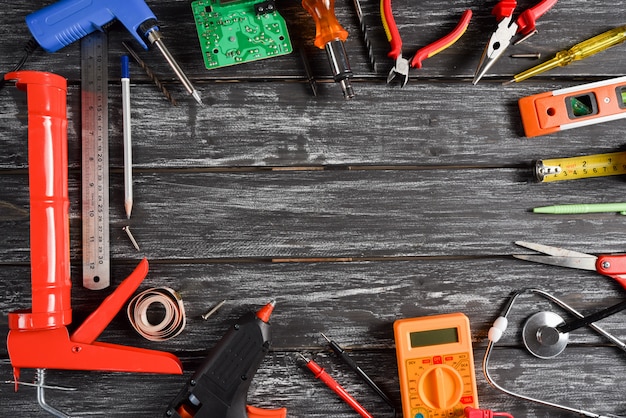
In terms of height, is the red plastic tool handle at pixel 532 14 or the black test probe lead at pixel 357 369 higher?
the red plastic tool handle at pixel 532 14

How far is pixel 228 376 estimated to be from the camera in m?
1.17

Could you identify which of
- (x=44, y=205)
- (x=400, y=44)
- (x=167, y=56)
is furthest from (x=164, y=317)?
(x=400, y=44)

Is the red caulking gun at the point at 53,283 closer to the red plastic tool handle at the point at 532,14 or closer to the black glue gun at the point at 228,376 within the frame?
the black glue gun at the point at 228,376

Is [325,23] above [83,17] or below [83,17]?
below

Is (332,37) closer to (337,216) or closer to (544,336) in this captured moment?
(337,216)

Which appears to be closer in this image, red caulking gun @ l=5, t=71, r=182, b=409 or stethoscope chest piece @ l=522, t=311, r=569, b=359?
red caulking gun @ l=5, t=71, r=182, b=409

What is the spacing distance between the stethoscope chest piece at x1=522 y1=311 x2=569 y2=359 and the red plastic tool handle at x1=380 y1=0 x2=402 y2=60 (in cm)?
64

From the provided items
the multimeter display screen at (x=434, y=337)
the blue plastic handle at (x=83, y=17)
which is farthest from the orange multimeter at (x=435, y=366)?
the blue plastic handle at (x=83, y=17)

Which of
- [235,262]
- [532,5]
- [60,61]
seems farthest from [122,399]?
[532,5]

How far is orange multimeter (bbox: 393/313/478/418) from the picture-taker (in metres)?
1.19

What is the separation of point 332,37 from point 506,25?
14.5 inches

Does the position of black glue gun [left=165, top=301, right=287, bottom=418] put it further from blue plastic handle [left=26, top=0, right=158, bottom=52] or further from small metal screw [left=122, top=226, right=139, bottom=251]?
blue plastic handle [left=26, top=0, right=158, bottom=52]

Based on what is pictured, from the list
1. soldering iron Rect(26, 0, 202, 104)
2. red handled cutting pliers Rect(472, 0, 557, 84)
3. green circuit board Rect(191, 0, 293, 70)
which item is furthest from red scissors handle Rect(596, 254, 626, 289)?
soldering iron Rect(26, 0, 202, 104)

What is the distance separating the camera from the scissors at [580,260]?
1238 mm
